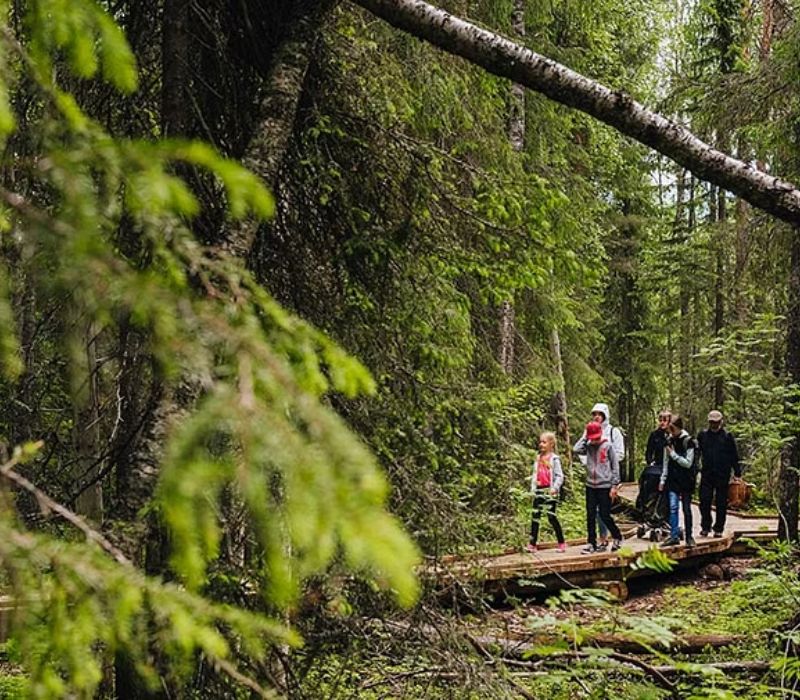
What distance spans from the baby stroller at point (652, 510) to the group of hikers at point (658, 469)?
0.32ft

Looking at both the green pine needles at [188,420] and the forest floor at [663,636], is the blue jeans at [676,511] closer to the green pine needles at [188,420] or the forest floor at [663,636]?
the forest floor at [663,636]

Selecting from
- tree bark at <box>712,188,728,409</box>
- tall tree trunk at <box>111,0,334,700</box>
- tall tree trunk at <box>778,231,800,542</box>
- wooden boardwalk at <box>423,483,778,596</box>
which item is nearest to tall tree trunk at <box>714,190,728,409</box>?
tree bark at <box>712,188,728,409</box>

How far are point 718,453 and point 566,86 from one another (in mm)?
8828

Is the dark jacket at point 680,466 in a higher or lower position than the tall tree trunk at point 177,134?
lower

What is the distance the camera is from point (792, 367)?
422 inches

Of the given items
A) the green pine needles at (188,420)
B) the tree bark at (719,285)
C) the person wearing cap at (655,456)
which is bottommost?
the person wearing cap at (655,456)

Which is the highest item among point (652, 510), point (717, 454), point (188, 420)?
point (188, 420)

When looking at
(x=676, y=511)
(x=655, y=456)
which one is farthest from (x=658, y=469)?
(x=676, y=511)

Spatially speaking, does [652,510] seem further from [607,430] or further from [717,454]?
[607,430]

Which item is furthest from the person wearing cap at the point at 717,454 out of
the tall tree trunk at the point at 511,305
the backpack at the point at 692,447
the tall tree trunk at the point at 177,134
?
the tall tree trunk at the point at 177,134

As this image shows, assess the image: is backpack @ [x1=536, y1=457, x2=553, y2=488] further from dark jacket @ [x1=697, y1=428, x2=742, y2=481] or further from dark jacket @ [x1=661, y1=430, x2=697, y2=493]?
dark jacket @ [x1=697, y1=428, x2=742, y2=481]

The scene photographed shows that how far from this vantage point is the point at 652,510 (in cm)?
1333

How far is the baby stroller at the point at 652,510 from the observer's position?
12.3m

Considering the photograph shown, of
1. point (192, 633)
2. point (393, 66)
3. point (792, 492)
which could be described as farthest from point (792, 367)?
point (192, 633)
